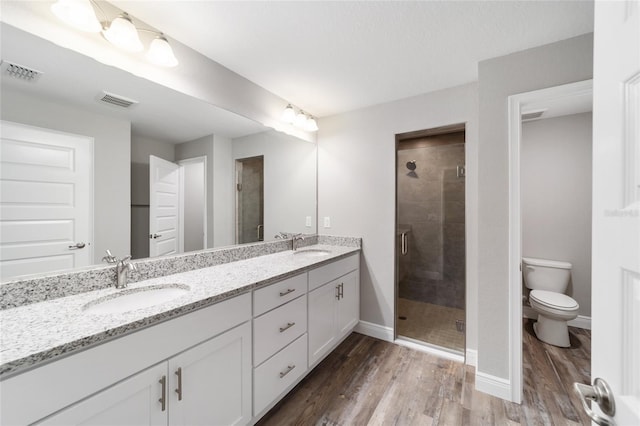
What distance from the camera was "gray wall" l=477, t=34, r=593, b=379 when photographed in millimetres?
1715

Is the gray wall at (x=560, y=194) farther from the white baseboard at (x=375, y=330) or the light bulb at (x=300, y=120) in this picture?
the light bulb at (x=300, y=120)

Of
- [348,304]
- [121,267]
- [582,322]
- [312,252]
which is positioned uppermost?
[121,267]

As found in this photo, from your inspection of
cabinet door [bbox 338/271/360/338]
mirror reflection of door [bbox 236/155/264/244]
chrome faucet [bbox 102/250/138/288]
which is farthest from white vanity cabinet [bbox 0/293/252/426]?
cabinet door [bbox 338/271/360/338]

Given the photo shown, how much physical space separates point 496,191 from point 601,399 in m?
1.52

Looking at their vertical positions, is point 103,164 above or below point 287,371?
above

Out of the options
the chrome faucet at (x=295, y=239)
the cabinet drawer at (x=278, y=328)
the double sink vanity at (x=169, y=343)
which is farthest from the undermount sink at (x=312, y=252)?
the cabinet drawer at (x=278, y=328)

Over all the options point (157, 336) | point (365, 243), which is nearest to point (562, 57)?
point (365, 243)

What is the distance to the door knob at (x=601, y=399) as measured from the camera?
49 cm

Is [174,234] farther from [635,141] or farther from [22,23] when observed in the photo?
[635,141]

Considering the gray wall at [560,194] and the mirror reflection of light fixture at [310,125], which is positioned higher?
the mirror reflection of light fixture at [310,125]

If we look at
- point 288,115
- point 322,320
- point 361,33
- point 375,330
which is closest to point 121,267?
point 322,320

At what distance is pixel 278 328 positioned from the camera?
5.15 feet

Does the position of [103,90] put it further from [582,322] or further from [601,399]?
[582,322]

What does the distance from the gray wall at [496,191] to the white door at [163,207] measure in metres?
2.11
